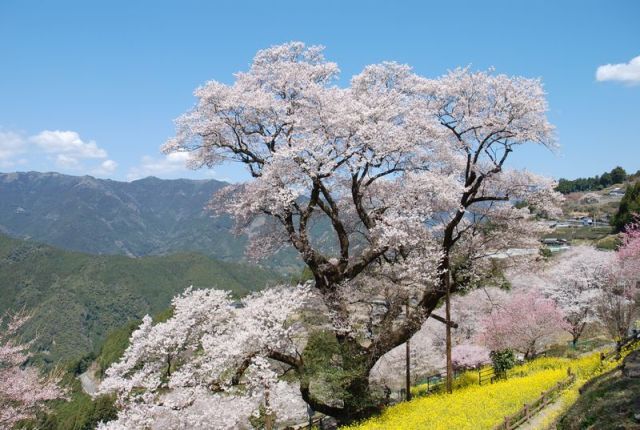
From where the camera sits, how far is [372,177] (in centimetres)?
2306

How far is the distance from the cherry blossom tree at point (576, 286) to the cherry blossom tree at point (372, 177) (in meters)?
24.7

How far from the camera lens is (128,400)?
18.4 meters

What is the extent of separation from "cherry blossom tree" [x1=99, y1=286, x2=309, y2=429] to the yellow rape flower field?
5.80 m

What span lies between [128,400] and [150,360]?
1.57m

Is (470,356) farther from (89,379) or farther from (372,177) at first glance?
(89,379)

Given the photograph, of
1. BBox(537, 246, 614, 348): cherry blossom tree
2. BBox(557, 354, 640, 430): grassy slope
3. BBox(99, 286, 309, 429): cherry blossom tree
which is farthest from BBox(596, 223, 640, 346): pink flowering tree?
BBox(99, 286, 309, 429): cherry blossom tree

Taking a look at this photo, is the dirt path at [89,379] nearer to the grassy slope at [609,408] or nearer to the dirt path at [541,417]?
the dirt path at [541,417]

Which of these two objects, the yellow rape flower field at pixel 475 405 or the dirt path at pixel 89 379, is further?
the dirt path at pixel 89 379

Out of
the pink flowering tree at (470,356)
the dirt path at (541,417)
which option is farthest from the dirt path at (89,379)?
the dirt path at (541,417)

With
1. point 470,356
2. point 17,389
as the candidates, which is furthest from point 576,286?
point 17,389

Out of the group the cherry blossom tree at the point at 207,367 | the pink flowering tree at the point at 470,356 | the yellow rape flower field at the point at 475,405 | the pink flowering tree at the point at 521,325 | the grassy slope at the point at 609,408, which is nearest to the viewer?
the grassy slope at the point at 609,408

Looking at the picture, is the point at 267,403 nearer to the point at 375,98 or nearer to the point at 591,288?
the point at 375,98

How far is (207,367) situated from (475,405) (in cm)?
1253

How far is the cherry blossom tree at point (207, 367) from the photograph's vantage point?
57.5 ft
